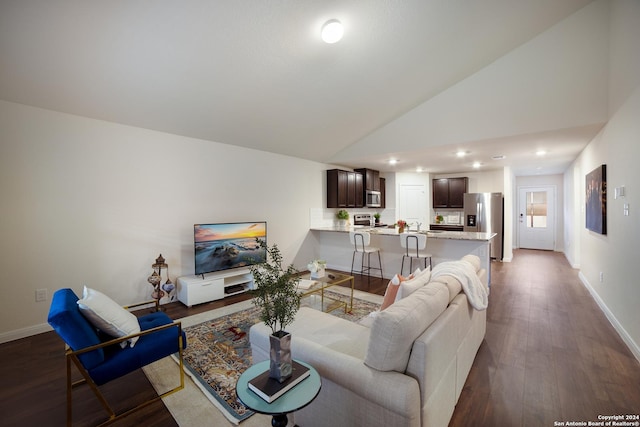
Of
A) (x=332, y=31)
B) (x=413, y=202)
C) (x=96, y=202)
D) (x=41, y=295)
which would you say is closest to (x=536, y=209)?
(x=413, y=202)

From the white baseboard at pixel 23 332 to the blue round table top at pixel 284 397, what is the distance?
131 inches

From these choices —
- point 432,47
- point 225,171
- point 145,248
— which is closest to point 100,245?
point 145,248

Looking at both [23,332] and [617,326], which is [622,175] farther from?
[23,332]

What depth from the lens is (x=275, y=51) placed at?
3.13 m

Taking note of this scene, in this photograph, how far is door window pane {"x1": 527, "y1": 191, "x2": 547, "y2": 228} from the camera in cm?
887

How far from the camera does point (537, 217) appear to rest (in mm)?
8977

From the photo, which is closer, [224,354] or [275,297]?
[275,297]

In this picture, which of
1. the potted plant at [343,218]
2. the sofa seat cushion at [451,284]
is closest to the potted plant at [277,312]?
the sofa seat cushion at [451,284]

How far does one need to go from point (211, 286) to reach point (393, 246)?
10.9 feet

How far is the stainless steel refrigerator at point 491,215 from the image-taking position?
707cm

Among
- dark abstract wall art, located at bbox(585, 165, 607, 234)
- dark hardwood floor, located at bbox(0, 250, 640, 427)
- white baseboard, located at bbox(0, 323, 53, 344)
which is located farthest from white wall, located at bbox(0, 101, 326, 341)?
dark abstract wall art, located at bbox(585, 165, 607, 234)

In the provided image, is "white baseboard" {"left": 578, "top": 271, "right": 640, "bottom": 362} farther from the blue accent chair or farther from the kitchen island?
the blue accent chair

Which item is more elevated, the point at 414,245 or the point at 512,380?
the point at 414,245

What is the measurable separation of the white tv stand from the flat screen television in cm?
12
